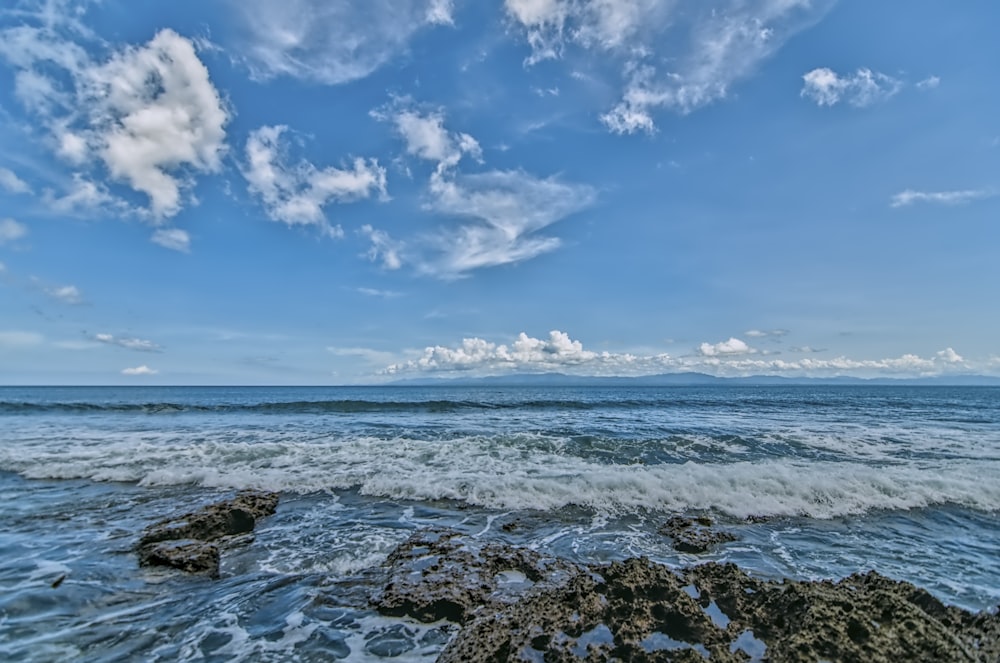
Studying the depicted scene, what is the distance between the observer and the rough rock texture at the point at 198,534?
21.7ft

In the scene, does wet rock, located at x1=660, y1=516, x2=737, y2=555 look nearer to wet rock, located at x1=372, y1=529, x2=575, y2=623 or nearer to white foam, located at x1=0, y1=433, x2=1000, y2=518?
white foam, located at x1=0, y1=433, x2=1000, y2=518

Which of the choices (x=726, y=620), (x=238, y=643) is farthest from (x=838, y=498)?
(x=238, y=643)

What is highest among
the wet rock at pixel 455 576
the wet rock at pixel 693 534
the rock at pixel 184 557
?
the rock at pixel 184 557

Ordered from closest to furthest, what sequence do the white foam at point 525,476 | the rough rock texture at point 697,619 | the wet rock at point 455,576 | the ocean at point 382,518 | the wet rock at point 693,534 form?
the rough rock texture at point 697,619 → the ocean at point 382,518 → the wet rock at point 455,576 → the wet rock at point 693,534 → the white foam at point 525,476

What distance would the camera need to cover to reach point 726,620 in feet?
14.9

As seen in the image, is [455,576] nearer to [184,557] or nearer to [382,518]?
[382,518]

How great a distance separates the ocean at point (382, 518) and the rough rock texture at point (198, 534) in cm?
24

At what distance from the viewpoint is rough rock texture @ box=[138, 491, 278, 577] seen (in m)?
6.63

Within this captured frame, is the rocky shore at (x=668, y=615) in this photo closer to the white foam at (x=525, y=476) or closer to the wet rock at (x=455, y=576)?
the wet rock at (x=455, y=576)

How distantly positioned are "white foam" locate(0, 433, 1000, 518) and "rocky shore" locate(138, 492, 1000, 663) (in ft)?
14.0

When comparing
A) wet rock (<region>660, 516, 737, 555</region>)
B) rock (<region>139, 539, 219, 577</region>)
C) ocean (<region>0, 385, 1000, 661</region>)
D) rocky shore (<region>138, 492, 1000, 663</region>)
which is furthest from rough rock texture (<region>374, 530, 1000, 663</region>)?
rock (<region>139, 539, 219, 577</region>)

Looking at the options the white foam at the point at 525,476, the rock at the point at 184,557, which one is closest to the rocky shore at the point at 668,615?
the rock at the point at 184,557

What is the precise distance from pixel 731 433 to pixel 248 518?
20.6 m

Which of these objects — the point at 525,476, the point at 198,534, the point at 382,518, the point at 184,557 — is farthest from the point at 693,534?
the point at 198,534
